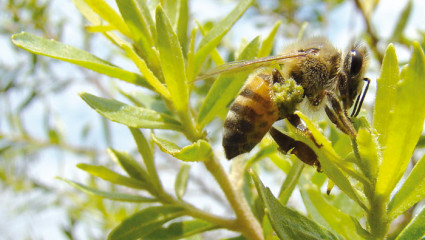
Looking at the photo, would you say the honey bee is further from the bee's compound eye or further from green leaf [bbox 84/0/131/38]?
green leaf [bbox 84/0/131/38]

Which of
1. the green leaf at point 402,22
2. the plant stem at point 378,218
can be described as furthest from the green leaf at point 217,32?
the green leaf at point 402,22

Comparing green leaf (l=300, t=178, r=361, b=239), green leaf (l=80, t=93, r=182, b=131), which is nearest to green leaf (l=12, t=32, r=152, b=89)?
green leaf (l=80, t=93, r=182, b=131)

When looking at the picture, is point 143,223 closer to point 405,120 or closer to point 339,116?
point 339,116

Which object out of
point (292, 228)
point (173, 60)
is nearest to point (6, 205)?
point (173, 60)

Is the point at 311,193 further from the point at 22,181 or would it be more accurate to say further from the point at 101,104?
the point at 22,181

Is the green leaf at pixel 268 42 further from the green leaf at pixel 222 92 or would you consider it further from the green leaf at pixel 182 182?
the green leaf at pixel 182 182

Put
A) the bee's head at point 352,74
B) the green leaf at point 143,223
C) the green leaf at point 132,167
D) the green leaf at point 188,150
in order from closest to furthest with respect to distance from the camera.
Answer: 1. the green leaf at point 188,150
2. the green leaf at point 143,223
3. the green leaf at point 132,167
4. the bee's head at point 352,74
